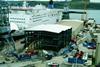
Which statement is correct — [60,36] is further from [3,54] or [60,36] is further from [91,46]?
[3,54]

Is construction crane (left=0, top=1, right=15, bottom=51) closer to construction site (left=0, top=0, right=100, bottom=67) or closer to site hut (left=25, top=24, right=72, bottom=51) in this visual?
construction site (left=0, top=0, right=100, bottom=67)

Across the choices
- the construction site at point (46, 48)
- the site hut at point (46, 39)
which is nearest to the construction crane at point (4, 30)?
the construction site at point (46, 48)

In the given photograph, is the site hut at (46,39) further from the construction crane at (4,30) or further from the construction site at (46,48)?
the construction crane at (4,30)

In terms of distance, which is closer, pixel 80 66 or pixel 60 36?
pixel 80 66

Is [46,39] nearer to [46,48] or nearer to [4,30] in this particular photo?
[46,48]

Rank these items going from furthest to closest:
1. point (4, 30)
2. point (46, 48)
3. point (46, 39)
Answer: point (4, 30), point (46, 39), point (46, 48)

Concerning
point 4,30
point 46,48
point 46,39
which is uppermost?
point 4,30

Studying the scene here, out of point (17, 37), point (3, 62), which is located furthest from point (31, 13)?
point (3, 62)

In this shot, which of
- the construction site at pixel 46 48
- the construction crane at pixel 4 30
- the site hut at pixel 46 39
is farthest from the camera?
the construction crane at pixel 4 30

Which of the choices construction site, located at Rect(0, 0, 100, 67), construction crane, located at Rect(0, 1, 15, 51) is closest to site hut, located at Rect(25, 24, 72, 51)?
construction site, located at Rect(0, 0, 100, 67)

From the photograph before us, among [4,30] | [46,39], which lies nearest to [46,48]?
[46,39]

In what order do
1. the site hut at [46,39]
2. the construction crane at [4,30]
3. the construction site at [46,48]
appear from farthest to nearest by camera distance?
1. the construction crane at [4,30]
2. the site hut at [46,39]
3. the construction site at [46,48]
